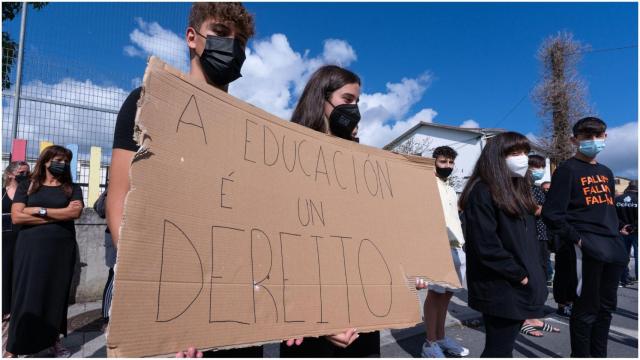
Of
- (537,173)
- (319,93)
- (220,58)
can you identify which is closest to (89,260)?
(319,93)

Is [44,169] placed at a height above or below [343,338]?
above

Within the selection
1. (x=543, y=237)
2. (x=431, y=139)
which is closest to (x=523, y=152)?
(x=543, y=237)

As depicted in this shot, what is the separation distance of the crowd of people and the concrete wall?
1317mm

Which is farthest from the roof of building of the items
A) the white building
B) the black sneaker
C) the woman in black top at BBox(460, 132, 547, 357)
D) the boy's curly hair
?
the boy's curly hair

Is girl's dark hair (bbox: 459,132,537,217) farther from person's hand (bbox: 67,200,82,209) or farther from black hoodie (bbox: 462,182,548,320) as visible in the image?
person's hand (bbox: 67,200,82,209)

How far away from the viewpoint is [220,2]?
1.50 m

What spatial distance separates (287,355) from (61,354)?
2635 millimetres

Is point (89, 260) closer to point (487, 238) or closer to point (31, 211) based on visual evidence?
point (31, 211)

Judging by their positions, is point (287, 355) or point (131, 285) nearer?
point (131, 285)

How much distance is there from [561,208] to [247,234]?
262cm

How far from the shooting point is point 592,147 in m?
3.17

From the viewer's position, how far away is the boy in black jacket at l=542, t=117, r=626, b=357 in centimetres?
288

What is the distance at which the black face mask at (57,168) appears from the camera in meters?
3.37

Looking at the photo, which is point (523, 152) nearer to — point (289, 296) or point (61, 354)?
point (289, 296)
